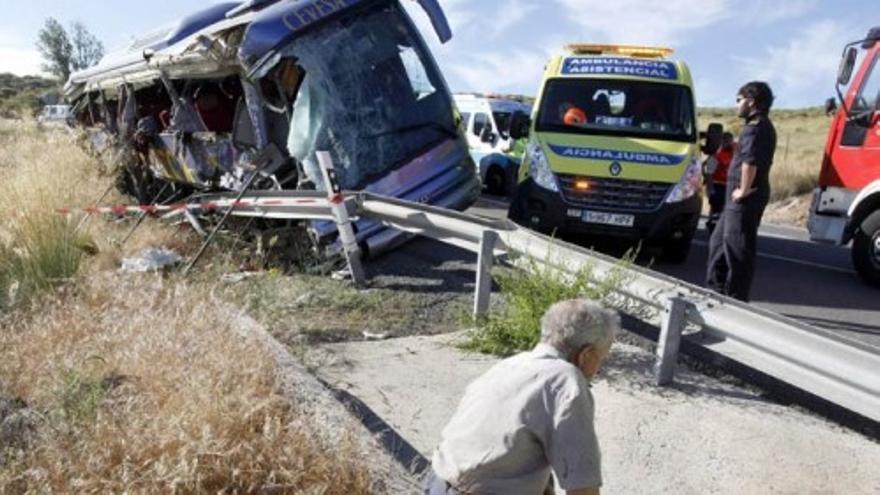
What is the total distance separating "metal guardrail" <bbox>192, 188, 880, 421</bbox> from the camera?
375 centimetres

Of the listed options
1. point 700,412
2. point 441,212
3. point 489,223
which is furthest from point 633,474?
point 441,212

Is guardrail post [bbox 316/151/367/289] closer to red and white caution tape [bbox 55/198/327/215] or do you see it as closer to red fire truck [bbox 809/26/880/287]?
red and white caution tape [bbox 55/198/327/215]

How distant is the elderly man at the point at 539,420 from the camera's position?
230cm

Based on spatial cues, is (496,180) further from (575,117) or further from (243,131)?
(243,131)

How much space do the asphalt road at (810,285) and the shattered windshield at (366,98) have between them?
324cm

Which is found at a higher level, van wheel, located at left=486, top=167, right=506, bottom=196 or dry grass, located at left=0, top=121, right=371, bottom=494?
dry grass, located at left=0, top=121, right=371, bottom=494

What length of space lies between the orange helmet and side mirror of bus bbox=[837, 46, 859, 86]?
278 cm

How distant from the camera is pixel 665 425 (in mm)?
4160

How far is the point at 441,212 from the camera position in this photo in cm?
650

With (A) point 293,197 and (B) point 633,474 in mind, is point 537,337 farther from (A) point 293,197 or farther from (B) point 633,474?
(A) point 293,197

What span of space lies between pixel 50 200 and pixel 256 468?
17.9 feet

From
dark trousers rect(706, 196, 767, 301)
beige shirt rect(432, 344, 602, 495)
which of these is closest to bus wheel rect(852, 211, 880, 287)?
dark trousers rect(706, 196, 767, 301)

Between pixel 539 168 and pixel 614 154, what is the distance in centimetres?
84

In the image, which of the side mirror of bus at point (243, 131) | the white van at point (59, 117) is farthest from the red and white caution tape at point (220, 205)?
the white van at point (59, 117)
